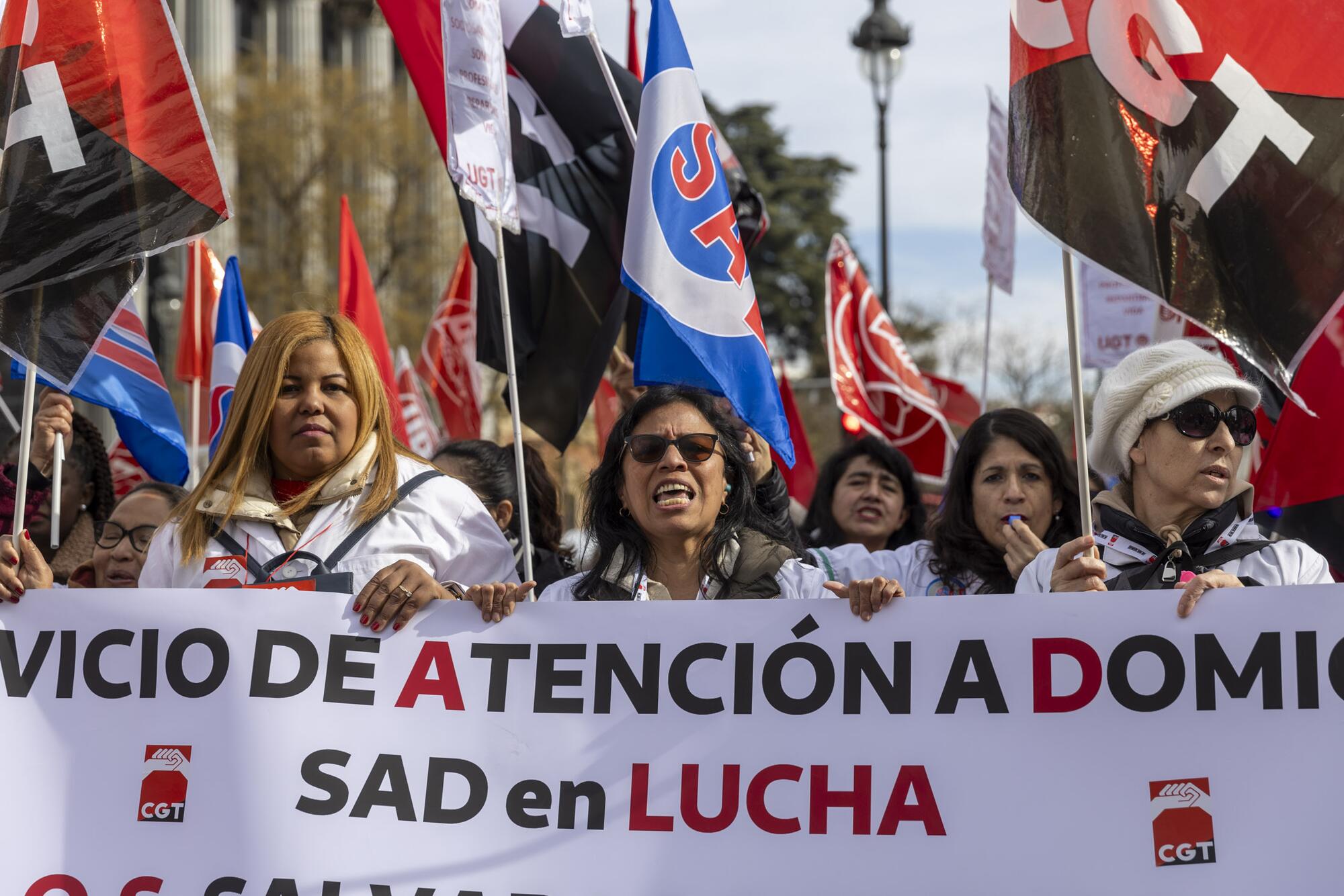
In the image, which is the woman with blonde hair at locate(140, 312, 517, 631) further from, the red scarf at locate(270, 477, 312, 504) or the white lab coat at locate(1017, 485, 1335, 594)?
the white lab coat at locate(1017, 485, 1335, 594)

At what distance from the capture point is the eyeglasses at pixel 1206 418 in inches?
132

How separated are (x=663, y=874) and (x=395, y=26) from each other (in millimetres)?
2988

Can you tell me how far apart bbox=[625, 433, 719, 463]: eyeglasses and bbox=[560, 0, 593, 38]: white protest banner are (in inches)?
60.4

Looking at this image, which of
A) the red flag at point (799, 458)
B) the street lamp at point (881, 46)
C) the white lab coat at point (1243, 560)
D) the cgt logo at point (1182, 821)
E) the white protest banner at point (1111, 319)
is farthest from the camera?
the street lamp at point (881, 46)

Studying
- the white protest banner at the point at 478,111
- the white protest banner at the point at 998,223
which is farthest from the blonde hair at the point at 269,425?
the white protest banner at the point at 998,223

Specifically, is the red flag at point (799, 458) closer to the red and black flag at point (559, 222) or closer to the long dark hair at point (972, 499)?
the red and black flag at point (559, 222)

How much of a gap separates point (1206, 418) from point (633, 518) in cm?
133

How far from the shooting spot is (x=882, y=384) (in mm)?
8414

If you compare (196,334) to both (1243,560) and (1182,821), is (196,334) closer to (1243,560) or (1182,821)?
(1243,560)

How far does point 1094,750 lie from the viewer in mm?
3094

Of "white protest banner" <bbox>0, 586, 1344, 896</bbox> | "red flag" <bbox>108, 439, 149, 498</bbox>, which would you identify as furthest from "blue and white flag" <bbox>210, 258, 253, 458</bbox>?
"white protest banner" <bbox>0, 586, 1344, 896</bbox>

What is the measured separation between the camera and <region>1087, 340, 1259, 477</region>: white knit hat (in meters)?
3.35

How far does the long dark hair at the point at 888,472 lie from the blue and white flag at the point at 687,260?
1.87 m

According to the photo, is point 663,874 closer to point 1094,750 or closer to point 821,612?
point 821,612
